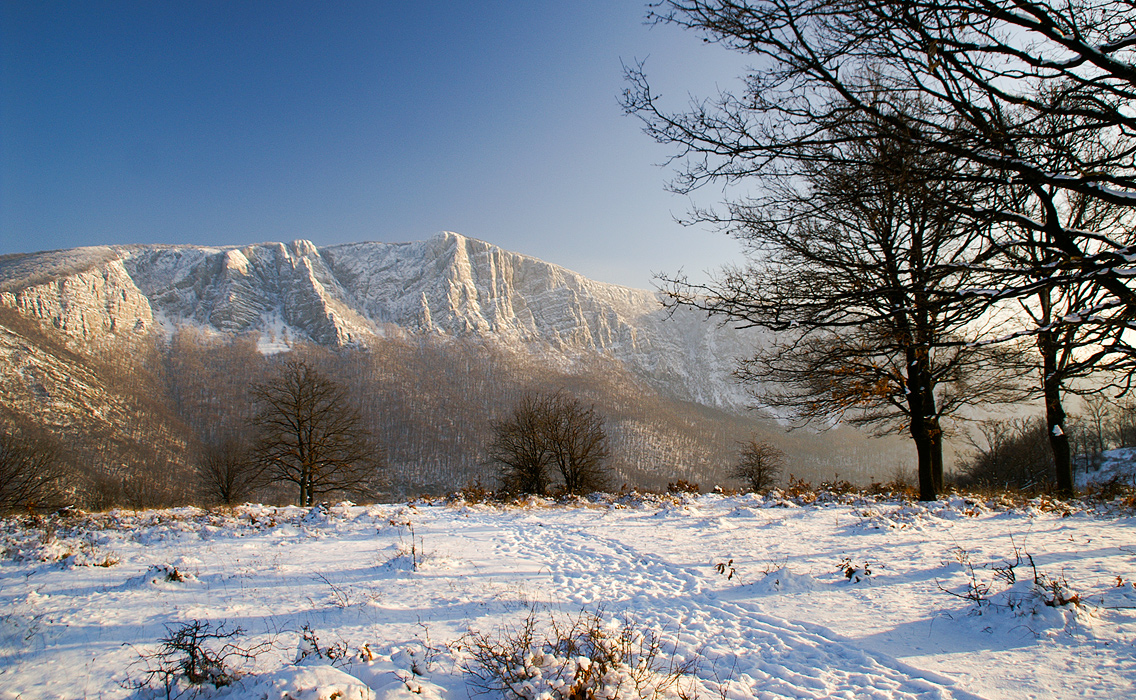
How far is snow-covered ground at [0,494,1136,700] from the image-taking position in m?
3.10

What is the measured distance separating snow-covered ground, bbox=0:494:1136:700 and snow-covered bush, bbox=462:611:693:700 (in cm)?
3

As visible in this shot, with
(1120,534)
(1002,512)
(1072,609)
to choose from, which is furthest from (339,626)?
(1002,512)

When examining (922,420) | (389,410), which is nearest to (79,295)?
(389,410)

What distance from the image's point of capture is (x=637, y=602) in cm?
496

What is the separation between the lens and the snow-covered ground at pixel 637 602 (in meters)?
3.10

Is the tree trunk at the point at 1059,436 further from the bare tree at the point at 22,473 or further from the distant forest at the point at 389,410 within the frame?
the distant forest at the point at 389,410

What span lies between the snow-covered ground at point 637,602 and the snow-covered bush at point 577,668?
0.03 metres

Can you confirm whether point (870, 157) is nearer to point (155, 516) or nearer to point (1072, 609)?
point (1072, 609)

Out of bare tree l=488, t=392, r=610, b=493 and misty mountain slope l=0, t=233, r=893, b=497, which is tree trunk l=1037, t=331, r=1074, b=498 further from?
misty mountain slope l=0, t=233, r=893, b=497

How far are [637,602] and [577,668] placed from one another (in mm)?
2231

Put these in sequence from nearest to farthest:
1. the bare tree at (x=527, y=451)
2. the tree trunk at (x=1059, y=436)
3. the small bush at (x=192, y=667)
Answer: the small bush at (x=192, y=667) → the tree trunk at (x=1059, y=436) → the bare tree at (x=527, y=451)

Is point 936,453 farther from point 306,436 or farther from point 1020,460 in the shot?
point 1020,460

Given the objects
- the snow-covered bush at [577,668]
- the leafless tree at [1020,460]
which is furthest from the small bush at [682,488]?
the leafless tree at [1020,460]

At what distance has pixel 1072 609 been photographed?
3549 millimetres
